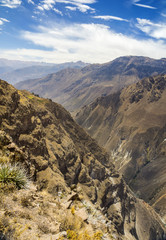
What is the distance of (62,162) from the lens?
41.7 metres

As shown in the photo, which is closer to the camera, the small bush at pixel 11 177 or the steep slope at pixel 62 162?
the small bush at pixel 11 177

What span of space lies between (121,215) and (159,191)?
8363cm

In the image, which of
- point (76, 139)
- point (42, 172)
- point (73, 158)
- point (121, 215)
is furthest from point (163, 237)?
point (42, 172)

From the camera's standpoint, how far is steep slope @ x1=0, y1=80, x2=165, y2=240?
26453 mm

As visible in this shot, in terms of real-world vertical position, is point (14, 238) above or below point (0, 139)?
below

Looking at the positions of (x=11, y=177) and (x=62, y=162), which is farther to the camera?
(x=62, y=162)

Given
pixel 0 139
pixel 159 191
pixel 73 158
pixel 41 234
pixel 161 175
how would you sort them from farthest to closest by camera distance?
1. pixel 161 175
2. pixel 159 191
3. pixel 73 158
4. pixel 0 139
5. pixel 41 234

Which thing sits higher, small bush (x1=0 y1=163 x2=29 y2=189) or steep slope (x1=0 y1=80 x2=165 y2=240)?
small bush (x1=0 y1=163 x2=29 y2=189)

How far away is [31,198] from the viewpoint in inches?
375

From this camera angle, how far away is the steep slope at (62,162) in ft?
86.8

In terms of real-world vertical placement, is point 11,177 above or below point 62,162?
above

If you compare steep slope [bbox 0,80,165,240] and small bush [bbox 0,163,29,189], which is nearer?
small bush [bbox 0,163,29,189]

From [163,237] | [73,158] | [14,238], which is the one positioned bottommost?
[163,237]

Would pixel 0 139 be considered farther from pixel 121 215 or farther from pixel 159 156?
pixel 159 156
